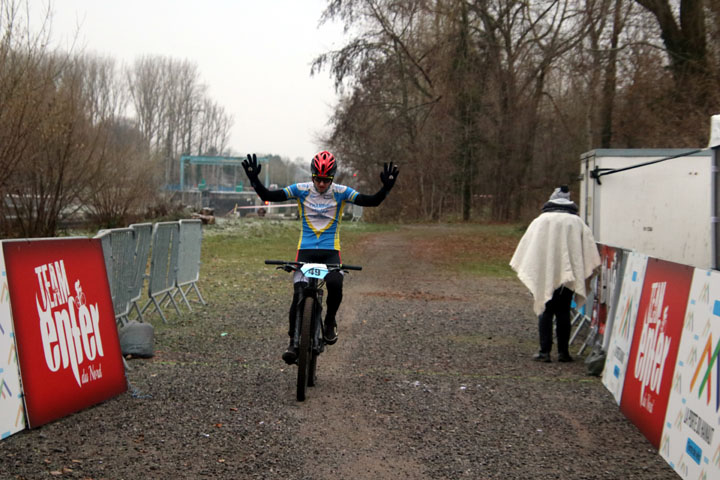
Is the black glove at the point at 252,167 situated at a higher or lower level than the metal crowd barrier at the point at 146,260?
higher

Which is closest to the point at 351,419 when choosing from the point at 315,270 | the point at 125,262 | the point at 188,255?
the point at 315,270

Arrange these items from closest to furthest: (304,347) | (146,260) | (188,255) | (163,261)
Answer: (304,347) → (146,260) → (163,261) → (188,255)

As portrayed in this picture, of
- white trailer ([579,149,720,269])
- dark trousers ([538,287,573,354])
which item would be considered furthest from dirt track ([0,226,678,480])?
white trailer ([579,149,720,269])

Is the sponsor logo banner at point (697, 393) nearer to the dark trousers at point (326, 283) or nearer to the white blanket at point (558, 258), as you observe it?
the dark trousers at point (326, 283)

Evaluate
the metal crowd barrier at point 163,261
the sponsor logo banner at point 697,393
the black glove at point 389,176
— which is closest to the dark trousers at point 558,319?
the black glove at point 389,176

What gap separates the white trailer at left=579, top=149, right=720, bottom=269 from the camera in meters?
12.2

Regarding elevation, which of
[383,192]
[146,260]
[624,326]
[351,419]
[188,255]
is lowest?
[351,419]

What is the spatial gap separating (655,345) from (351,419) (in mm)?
2331

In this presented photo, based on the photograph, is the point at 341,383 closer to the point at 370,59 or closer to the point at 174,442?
the point at 174,442

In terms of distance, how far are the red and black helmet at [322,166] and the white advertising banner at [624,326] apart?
2801mm

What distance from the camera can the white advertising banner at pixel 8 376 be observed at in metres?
5.17

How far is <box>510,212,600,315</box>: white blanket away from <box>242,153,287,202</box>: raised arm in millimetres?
2949

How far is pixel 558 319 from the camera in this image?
8.88 meters

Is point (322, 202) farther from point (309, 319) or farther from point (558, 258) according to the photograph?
point (558, 258)
